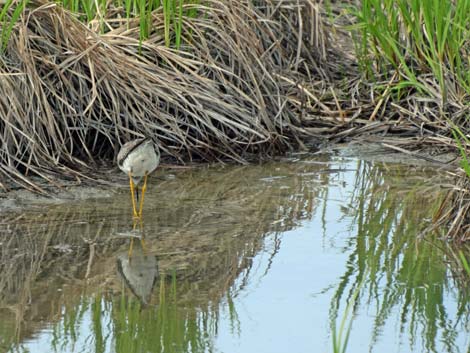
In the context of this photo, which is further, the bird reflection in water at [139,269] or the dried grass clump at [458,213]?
the dried grass clump at [458,213]

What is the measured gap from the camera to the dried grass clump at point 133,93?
6449 millimetres

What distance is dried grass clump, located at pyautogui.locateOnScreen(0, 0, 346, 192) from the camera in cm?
645

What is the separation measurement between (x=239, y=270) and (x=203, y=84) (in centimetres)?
233

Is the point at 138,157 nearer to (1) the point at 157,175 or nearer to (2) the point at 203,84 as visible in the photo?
(1) the point at 157,175

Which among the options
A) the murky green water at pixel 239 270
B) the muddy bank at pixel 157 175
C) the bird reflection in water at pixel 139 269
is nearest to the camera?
the murky green water at pixel 239 270

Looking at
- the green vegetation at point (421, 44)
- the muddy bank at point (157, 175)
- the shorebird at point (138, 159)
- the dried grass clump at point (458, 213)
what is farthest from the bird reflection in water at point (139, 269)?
the green vegetation at point (421, 44)

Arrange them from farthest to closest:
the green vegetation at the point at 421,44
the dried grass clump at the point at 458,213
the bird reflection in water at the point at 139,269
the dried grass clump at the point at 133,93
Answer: the green vegetation at the point at 421,44
the dried grass clump at the point at 133,93
the dried grass clump at the point at 458,213
the bird reflection in water at the point at 139,269

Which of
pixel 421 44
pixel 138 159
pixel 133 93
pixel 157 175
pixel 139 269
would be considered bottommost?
pixel 139 269

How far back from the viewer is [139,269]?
5.01 metres

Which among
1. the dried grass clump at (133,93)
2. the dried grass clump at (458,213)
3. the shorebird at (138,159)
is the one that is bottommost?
the dried grass clump at (458,213)

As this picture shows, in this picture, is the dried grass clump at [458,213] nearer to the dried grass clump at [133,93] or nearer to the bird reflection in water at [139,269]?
the bird reflection in water at [139,269]

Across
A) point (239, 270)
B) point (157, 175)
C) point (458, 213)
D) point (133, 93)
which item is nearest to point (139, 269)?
point (239, 270)

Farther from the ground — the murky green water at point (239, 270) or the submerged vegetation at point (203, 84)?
the submerged vegetation at point (203, 84)

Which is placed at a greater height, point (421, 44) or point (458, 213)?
point (421, 44)
